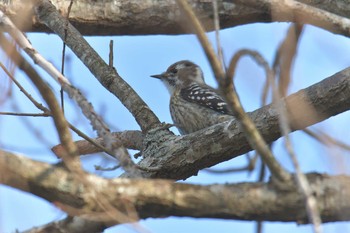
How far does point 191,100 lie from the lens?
25.8 feet

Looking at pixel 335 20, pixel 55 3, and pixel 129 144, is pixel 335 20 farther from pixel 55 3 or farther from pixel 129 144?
pixel 55 3

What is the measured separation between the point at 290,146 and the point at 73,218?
1.26m

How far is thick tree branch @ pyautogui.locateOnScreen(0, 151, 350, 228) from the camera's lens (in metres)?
3.09

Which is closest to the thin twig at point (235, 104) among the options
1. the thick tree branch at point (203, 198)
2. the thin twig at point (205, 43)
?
the thin twig at point (205, 43)

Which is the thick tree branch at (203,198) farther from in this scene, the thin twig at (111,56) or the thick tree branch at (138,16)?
the thick tree branch at (138,16)

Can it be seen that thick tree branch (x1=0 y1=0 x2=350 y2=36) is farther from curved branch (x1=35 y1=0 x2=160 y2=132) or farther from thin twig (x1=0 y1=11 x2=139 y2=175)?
thin twig (x1=0 y1=11 x2=139 y2=175)

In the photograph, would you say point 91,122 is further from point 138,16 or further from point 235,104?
point 138,16

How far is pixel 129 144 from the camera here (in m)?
6.38

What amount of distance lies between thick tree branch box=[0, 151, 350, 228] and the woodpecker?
4.02 m

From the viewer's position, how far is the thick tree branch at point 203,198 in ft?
10.2

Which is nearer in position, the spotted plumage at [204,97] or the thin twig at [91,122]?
the thin twig at [91,122]

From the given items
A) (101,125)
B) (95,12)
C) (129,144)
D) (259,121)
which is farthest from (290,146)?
(95,12)

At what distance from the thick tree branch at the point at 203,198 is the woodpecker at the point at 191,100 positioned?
4.02 metres

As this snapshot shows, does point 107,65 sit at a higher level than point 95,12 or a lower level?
lower
